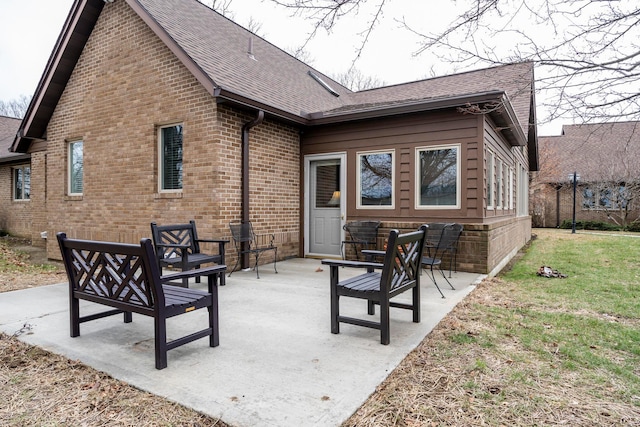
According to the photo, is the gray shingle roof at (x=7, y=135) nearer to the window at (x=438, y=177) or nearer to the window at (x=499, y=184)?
the window at (x=438, y=177)

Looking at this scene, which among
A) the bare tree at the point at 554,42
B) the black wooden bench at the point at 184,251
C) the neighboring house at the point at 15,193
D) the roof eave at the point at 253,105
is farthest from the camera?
the neighboring house at the point at 15,193

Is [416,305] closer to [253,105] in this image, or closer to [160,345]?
[160,345]

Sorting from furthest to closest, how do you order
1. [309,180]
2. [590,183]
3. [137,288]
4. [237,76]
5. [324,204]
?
[590,183] < [309,180] < [324,204] < [237,76] < [137,288]

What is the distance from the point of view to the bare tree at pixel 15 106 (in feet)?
122

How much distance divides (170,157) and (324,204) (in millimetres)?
3284

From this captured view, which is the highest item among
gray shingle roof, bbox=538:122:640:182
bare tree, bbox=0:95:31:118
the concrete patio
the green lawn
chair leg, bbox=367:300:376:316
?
bare tree, bbox=0:95:31:118

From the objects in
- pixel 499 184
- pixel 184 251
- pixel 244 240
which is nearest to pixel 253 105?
pixel 244 240

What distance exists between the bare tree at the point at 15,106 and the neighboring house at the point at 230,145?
116 ft

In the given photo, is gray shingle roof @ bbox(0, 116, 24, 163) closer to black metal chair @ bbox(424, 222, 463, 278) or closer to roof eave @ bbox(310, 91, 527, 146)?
roof eave @ bbox(310, 91, 527, 146)

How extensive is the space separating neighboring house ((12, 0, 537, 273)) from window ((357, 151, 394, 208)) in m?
0.02

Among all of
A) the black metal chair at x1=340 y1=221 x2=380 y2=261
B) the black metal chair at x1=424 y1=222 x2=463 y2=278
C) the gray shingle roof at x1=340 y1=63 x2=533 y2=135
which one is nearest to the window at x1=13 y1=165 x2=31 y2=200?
the gray shingle roof at x1=340 y1=63 x2=533 y2=135

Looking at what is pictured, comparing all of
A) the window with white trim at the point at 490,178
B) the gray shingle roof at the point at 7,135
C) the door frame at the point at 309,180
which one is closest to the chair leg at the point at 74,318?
the door frame at the point at 309,180

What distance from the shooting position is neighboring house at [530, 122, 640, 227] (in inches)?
816

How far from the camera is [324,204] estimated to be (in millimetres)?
8711
